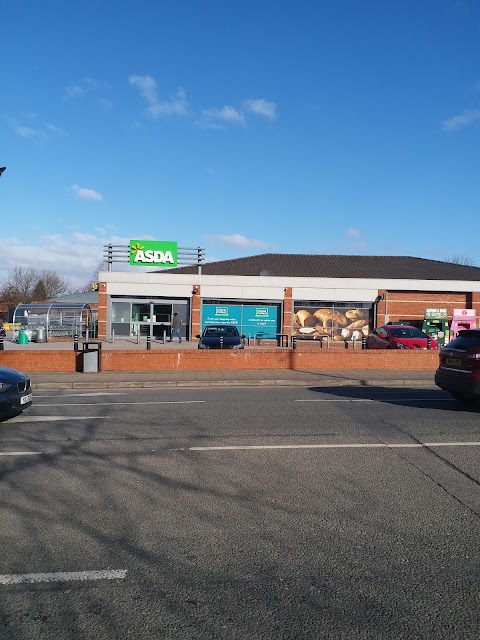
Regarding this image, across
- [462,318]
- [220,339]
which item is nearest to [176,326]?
[220,339]

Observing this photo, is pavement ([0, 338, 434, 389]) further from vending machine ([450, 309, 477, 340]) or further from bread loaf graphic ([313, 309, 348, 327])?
bread loaf graphic ([313, 309, 348, 327])

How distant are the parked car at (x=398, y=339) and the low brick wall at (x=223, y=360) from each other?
1973 mm

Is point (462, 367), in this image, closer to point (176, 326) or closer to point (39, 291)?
point (176, 326)

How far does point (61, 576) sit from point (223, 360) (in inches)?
535

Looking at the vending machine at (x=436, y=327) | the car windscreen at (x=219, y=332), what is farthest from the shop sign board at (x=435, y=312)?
the car windscreen at (x=219, y=332)

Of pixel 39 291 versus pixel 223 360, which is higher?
pixel 39 291

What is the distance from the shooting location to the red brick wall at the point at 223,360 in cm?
1631

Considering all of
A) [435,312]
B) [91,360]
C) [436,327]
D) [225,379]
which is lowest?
[225,379]

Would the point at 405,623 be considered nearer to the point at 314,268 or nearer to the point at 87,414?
the point at 87,414

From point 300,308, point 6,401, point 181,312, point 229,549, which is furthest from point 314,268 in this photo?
point 229,549

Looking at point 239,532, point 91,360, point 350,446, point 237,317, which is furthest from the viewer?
point 237,317

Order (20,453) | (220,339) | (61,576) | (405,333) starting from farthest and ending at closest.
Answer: (405,333) < (220,339) < (20,453) < (61,576)

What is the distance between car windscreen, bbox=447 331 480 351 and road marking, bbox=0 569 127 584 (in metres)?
8.08

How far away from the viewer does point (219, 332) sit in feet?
72.4
